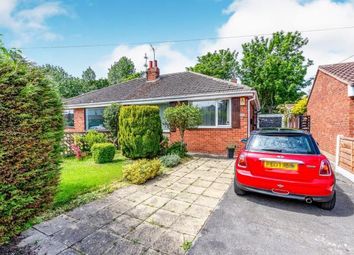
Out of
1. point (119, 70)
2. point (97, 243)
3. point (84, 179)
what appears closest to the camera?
point (97, 243)

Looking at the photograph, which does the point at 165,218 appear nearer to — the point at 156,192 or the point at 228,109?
the point at 156,192

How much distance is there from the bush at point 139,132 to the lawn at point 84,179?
83 centimetres

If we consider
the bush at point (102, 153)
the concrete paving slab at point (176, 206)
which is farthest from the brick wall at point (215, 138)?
the concrete paving slab at point (176, 206)

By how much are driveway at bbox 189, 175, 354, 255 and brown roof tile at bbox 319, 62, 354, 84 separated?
6085mm

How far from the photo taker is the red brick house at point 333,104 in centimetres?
747

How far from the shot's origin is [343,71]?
9.17 metres

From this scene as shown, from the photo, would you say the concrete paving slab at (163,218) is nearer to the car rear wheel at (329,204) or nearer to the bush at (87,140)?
the car rear wheel at (329,204)

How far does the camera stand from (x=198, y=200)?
4.20 metres

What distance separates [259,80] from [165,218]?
3396cm

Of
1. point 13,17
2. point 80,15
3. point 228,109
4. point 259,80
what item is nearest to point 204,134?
point 228,109

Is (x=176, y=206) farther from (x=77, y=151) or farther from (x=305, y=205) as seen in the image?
(x=77, y=151)

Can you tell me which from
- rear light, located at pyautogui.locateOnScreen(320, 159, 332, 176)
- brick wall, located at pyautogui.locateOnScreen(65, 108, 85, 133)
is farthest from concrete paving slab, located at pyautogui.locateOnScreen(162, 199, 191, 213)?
brick wall, located at pyautogui.locateOnScreen(65, 108, 85, 133)

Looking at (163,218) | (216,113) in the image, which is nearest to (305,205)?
(163,218)

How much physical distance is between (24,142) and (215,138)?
8.07 meters
